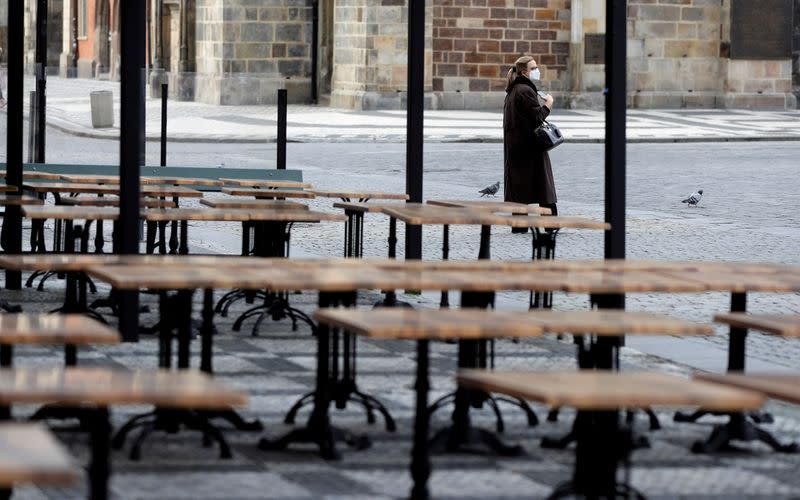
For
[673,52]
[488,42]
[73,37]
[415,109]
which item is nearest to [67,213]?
[415,109]

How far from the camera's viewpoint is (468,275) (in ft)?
25.0

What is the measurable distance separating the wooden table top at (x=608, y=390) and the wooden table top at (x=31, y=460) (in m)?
1.52

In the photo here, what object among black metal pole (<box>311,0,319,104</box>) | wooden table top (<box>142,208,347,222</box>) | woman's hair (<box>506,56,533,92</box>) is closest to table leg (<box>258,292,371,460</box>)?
wooden table top (<box>142,208,347,222</box>)

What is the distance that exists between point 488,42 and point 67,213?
106 ft

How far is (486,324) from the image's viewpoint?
20.6 ft

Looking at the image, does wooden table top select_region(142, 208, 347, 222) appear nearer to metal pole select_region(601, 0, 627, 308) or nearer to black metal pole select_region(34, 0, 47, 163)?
metal pole select_region(601, 0, 627, 308)

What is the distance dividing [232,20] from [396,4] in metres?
4.19

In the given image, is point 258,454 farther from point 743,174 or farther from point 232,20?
point 232,20

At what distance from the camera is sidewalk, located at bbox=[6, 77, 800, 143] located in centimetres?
3391

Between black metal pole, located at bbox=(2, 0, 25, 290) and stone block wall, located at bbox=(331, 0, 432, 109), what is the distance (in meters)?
27.9

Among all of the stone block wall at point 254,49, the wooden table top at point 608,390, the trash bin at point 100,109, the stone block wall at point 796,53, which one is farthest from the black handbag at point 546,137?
the stone block wall at point 796,53

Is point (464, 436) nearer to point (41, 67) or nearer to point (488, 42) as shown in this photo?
point (41, 67)

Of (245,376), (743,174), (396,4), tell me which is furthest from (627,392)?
(396,4)

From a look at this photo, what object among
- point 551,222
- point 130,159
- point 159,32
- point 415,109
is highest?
point 159,32
